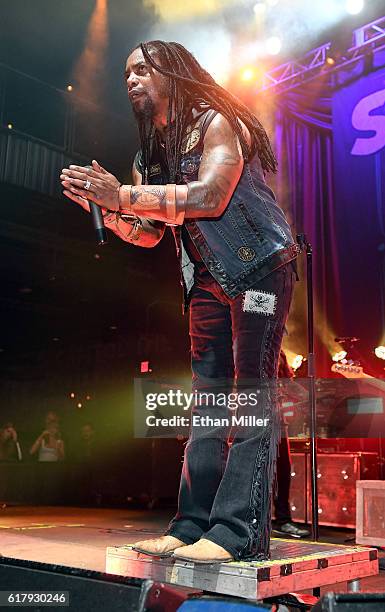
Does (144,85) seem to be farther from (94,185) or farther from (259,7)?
(259,7)

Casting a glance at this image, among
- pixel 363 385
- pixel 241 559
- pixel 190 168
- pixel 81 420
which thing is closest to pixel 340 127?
pixel 363 385

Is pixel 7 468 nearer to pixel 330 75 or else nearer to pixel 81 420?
pixel 81 420

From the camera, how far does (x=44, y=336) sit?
14336mm

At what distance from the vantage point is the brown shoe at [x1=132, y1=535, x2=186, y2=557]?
1.93 metres

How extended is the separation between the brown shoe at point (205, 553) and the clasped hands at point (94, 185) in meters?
1.05

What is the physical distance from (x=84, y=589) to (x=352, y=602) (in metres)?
0.55

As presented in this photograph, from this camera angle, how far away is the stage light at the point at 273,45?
9516mm

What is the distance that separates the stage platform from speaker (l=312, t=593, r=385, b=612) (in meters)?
0.58

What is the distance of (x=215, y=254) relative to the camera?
2.05m

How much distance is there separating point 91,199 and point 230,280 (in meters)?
0.52

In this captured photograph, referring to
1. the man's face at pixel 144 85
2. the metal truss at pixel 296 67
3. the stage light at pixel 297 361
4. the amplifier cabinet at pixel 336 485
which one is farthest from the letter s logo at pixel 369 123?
the man's face at pixel 144 85

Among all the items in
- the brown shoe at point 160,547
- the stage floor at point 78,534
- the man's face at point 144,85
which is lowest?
the stage floor at point 78,534

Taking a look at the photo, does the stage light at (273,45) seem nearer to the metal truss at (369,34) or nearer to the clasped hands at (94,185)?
the metal truss at (369,34)

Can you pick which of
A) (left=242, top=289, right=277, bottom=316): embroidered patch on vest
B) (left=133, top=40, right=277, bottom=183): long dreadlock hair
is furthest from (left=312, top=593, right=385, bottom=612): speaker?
(left=133, top=40, right=277, bottom=183): long dreadlock hair
